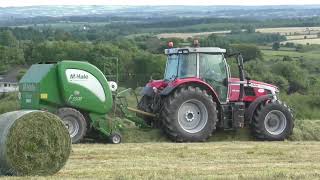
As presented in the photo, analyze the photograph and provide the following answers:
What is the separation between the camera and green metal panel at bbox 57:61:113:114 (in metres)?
15.1

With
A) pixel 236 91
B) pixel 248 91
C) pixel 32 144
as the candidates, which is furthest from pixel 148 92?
pixel 32 144

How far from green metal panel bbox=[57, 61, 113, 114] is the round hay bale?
472 centimetres

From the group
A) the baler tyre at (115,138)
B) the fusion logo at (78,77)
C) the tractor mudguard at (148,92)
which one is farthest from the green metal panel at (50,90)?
the tractor mudguard at (148,92)

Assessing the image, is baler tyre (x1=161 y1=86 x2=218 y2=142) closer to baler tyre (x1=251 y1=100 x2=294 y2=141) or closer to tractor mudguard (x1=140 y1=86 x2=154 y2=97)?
tractor mudguard (x1=140 y1=86 x2=154 y2=97)

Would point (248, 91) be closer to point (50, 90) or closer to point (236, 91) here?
Answer: point (236, 91)

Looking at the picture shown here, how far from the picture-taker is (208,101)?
15453mm

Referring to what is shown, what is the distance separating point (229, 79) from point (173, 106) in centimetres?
153

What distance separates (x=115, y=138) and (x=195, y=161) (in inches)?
150

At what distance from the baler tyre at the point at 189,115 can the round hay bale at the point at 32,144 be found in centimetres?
513

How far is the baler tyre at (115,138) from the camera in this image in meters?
15.3

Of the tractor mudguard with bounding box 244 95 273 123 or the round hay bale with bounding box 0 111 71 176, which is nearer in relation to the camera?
the round hay bale with bounding box 0 111 71 176

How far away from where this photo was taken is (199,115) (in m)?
15.7

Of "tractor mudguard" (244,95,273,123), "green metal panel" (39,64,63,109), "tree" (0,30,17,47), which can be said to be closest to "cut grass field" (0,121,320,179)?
"tractor mudguard" (244,95,273,123)

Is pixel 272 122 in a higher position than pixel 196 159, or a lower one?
lower
